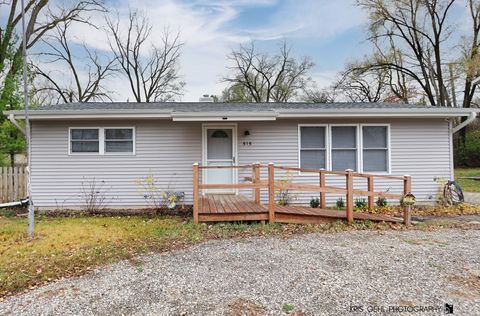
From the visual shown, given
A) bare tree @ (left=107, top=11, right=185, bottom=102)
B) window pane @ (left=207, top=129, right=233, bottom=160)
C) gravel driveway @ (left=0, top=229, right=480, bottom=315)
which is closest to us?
gravel driveway @ (left=0, top=229, right=480, bottom=315)

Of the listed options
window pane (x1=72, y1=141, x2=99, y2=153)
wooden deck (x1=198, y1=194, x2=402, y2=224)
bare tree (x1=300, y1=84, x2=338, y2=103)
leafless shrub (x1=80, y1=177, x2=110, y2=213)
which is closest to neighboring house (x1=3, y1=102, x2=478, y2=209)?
window pane (x1=72, y1=141, x2=99, y2=153)

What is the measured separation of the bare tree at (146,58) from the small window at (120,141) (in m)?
18.8

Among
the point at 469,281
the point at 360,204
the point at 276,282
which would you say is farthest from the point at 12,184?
the point at 469,281

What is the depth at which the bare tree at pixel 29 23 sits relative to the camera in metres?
15.0

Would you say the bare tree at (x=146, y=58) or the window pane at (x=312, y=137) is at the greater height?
the bare tree at (x=146, y=58)

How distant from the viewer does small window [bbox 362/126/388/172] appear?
27.6 ft

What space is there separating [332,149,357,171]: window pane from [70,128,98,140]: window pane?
6.49 metres

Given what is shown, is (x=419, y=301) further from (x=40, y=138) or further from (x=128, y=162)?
(x=40, y=138)

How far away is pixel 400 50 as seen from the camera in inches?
984

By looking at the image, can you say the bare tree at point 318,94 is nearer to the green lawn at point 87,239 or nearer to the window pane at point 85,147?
the window pane at point 85,147

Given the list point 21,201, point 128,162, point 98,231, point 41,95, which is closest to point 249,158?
point 128,162

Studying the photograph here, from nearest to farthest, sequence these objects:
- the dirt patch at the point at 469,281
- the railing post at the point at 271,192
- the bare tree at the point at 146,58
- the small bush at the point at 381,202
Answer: the dirt patch at the point at 469,281 → the railing post at the point at 271,192 → the small bush at the point at 381,202 → the bare tree at the point at 146,58

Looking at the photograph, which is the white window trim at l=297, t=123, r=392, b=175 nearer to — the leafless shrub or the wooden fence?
the leafless shrub

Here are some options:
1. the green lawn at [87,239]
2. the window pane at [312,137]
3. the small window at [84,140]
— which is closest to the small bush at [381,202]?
the window pane at [312,137]
